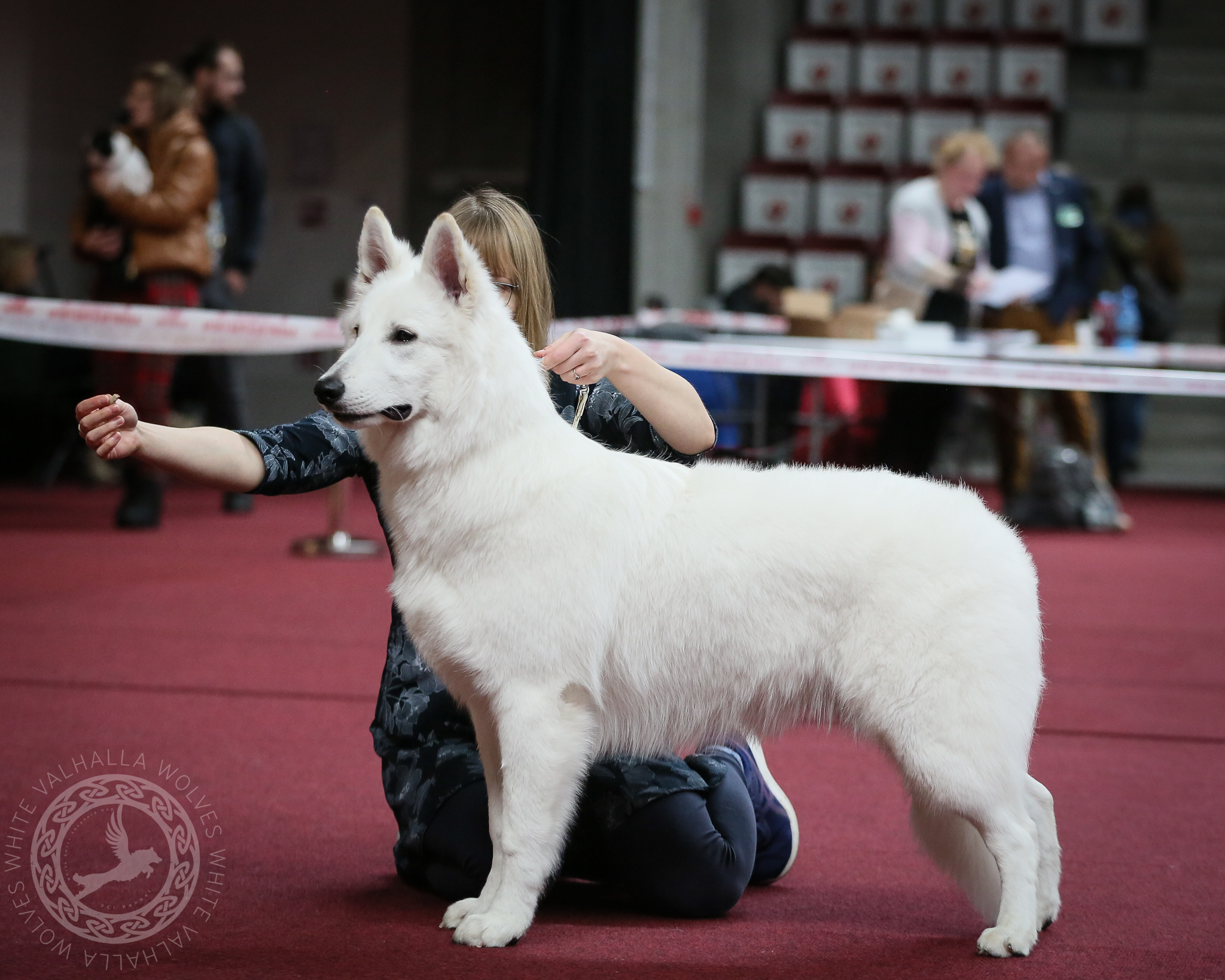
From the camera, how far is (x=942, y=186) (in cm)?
782

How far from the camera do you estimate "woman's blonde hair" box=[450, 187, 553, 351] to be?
247cm

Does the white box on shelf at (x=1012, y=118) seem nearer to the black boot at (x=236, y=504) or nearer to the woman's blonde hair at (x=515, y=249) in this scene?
the black boot at (x=236, y=504)

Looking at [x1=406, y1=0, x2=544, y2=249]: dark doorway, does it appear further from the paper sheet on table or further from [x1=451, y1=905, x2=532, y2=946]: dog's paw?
[x1=451, y1=905, x2=532, y2=946]: dog's paw

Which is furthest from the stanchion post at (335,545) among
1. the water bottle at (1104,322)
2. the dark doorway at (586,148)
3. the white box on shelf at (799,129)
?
the white box on shelf at (799,129)

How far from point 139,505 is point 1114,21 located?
41.0ft

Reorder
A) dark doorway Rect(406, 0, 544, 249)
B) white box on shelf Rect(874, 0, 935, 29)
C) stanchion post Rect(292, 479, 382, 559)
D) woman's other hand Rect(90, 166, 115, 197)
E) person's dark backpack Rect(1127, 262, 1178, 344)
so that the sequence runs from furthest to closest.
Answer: white box on shelf Rect(874, 0, 935, 29) → dark doorway Rect(406, 0, 544, 249) → person's dark backpack Rect(1127, 262, 1178, 344) → woman's other hand Rect(90, 166, 115, 197) → stanchion post Rect(292, 479, 382, 559)

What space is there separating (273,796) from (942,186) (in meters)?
Answer: 6.00

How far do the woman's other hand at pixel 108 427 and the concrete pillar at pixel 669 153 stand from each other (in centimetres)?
873

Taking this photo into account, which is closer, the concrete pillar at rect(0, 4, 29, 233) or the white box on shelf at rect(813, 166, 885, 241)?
the concrete pillar at rect(0, 4, 29, 233)

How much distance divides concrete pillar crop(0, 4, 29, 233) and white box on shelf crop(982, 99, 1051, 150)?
937cm

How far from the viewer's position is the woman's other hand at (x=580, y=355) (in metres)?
2.29

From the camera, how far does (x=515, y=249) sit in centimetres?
247

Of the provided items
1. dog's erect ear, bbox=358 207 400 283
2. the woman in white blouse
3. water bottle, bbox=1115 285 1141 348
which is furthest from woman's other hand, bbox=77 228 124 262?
water bottle, bbox=1115 285 1141 348

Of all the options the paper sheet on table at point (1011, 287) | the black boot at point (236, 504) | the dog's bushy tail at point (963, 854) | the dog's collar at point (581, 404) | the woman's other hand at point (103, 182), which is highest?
the woman's other hand at point (103, 182)
